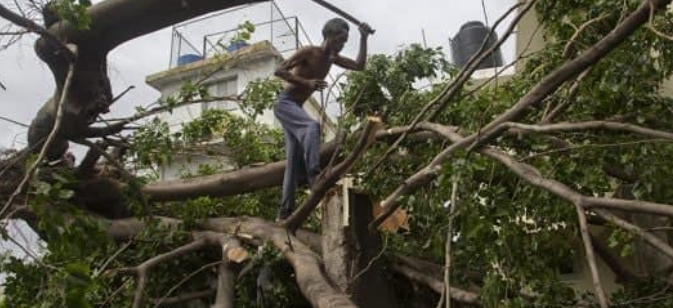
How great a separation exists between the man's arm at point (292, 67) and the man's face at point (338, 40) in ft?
0.57

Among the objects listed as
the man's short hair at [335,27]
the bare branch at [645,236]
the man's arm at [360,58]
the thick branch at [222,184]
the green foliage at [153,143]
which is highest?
the man's short hair at [335,27]

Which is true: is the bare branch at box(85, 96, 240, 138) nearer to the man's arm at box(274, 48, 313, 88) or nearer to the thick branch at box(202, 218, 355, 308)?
the thick branch at box(202, 218, 355, 308)

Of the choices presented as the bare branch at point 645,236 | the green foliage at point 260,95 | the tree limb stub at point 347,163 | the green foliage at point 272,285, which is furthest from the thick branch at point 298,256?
the bare branch at point 645,236

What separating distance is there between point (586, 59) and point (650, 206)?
2.21 ft

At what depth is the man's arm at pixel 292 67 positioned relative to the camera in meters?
4.35

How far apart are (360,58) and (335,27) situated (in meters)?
0.31

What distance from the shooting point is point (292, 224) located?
4.64 metres

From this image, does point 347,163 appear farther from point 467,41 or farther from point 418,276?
point 467,41

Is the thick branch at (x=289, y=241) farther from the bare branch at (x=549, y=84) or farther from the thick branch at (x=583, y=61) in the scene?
the thick branch at (x=583, y=61)

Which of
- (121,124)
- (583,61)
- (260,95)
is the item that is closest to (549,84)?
(583,61)

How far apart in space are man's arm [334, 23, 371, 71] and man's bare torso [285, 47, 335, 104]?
10 centimetres

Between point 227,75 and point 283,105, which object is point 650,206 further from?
point 227,75

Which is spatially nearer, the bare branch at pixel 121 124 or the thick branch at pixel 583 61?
the thick branch at pixel 583 61

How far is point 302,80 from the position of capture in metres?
4.33
